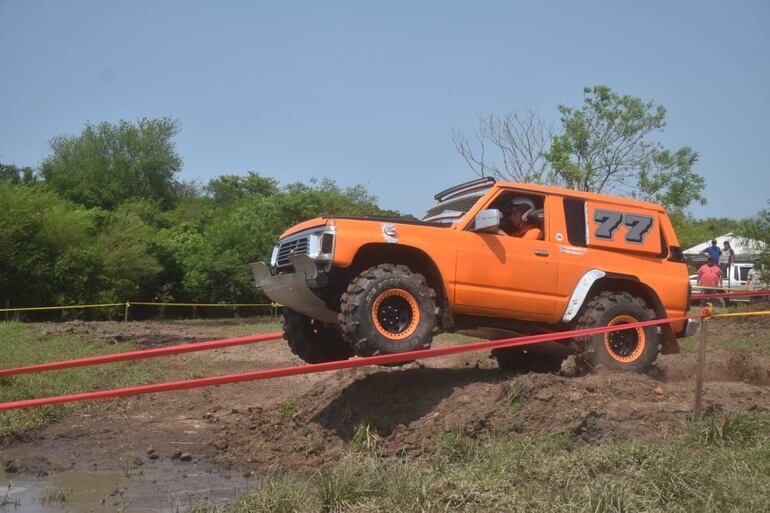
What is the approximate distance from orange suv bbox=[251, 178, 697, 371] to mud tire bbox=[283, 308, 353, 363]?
1cm

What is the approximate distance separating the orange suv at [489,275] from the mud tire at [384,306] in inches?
0.4

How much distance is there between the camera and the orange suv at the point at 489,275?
23.8 feet

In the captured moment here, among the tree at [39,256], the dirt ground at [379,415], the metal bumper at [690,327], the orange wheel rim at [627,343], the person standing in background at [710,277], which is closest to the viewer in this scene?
the dirt ground at [379,415]

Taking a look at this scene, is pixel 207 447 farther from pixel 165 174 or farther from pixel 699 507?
pixel 165 174

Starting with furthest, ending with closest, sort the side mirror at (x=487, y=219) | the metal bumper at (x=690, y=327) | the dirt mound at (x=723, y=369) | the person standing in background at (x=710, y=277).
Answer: the person standing in background at (x=710, y=277), the dirt mound at (x=723, y=369), the metal bumper at (x=690, y=327), the side mirror at (x=487, y=219)

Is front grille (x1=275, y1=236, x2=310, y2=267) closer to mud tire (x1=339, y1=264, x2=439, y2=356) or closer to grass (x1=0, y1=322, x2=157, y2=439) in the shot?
mud tire (x1=339, y1=264, x2=439, y2=356)

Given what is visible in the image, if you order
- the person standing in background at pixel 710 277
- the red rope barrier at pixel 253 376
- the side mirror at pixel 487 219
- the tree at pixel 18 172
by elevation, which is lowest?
the red rope barrier at pixel 253 376

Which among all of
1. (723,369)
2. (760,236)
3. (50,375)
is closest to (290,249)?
(50,375)

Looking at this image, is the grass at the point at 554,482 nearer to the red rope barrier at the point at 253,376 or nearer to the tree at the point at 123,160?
the red rope barrier at the point at 253,376

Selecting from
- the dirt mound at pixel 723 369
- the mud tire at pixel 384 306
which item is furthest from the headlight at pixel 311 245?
the dirt mound at pixel 723 369

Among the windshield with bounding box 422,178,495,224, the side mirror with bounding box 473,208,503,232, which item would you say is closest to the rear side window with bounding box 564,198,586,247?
the windshield with bounding box 422,178,495,224

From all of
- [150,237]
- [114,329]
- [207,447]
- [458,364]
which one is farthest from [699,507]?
[150,237]

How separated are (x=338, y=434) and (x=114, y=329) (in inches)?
640

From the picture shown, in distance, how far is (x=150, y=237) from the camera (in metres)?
38.2
